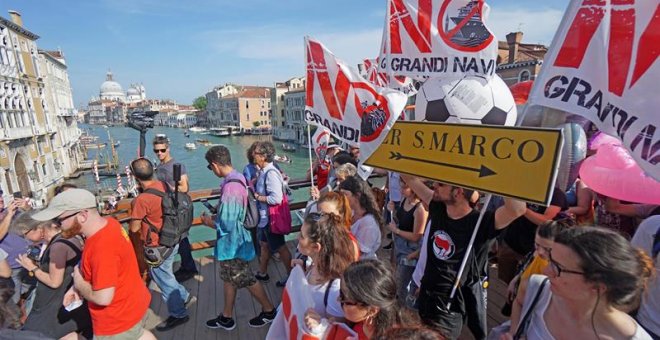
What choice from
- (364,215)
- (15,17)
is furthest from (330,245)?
(15,17)

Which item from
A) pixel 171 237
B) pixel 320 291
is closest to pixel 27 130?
pixel 171 237

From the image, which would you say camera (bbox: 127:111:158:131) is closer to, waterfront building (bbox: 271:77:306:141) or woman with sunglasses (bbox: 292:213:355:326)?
woman with sunglasses (bbox: 292:213:355:326)

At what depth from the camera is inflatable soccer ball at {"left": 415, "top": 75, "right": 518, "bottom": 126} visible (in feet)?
10.3

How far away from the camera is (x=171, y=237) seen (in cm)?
342

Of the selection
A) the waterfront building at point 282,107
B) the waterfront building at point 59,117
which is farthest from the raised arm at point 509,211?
the waterfront building at point 282,107

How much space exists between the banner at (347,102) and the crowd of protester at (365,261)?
48 centimetres

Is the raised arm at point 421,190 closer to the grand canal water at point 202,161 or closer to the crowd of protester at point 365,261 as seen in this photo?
the crowd of protester at point 365,261

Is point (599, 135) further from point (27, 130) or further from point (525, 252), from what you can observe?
point (27, 130)

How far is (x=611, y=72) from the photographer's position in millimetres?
1624

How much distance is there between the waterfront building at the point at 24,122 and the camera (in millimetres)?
30641

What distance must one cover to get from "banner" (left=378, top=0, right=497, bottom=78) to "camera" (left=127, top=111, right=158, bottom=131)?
10.7 feet

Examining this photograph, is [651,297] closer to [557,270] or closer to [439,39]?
[557,270]

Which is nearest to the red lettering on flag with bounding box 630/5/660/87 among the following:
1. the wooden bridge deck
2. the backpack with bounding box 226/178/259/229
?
the wooden bridge deck

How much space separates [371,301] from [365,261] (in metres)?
0.21
